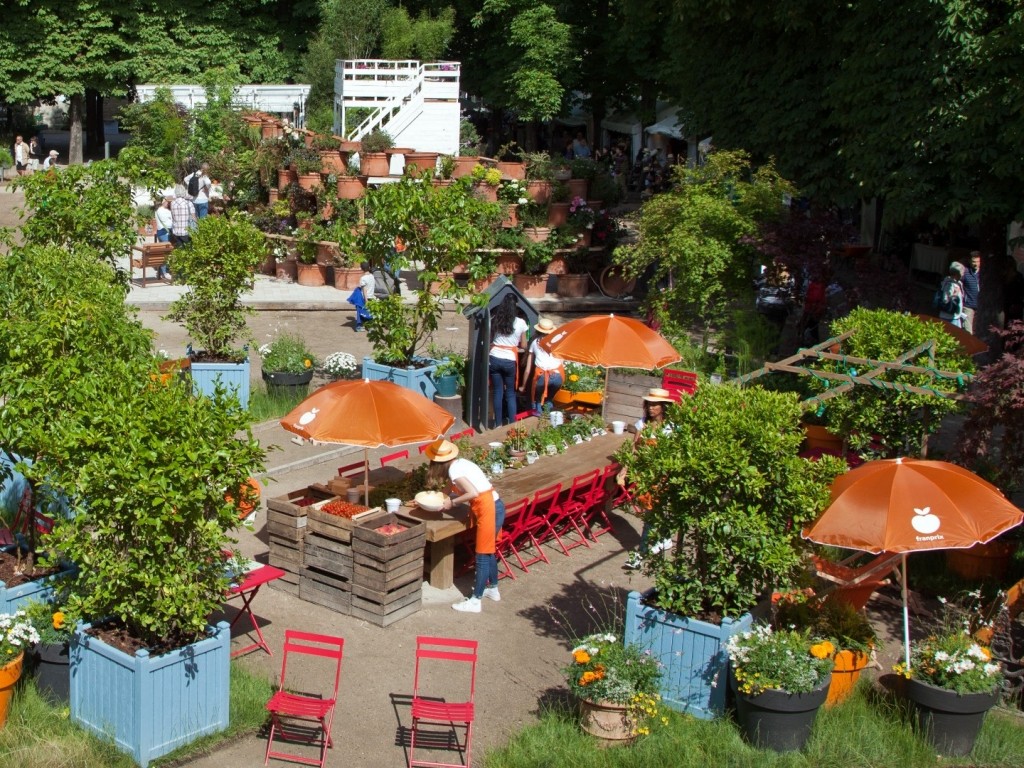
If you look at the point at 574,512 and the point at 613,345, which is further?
the point at 613,345

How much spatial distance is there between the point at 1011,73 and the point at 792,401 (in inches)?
360

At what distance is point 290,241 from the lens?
24.0m

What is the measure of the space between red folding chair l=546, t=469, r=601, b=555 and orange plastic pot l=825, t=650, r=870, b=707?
3.52m

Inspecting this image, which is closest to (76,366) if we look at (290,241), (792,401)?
(792,401)

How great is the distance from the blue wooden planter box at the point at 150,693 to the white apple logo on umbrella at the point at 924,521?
4.72 m

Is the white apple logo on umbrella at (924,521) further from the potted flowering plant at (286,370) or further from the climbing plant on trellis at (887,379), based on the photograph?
the potted flowering plant at (286,370)

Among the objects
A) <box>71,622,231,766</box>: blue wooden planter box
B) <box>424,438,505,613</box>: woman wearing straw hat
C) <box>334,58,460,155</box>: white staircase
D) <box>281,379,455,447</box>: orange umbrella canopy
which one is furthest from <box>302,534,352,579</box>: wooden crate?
<box>334,58,460,155</box>: white staircase

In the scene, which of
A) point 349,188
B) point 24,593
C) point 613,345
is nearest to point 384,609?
point 24,593

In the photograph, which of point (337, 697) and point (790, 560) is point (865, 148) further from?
point (337, 697)

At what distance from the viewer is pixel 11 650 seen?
7742 mm

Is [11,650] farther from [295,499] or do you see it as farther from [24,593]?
[295,499]

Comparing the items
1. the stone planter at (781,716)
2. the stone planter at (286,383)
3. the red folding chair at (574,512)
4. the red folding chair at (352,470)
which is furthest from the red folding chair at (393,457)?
the stone planter at (781,716)

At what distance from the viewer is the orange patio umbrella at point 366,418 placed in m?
10.2

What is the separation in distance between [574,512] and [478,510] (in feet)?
6.49
